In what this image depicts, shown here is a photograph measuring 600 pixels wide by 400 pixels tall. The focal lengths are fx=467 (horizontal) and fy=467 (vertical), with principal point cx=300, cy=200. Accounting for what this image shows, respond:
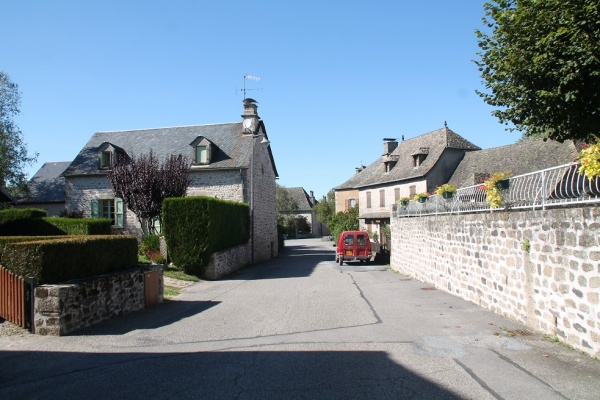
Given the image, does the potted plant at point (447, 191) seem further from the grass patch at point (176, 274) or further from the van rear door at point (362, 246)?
the van rear door at point (362, 246)

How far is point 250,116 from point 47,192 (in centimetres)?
1893

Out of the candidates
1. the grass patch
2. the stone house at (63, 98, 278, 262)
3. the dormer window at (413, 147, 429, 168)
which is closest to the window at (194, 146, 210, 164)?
the stone house at (63, 98, 278, 262)

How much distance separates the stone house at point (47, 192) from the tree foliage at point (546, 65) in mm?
32092

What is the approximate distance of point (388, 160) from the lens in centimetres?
4056

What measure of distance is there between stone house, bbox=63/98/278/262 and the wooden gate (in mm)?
17773

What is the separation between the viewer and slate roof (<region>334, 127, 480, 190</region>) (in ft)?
115

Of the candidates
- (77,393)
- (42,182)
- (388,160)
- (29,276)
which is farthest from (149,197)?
(388,160)

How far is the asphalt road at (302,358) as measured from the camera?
16.5ft

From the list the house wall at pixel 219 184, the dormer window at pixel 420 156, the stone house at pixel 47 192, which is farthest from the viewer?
the dormer window at pixel 420 156

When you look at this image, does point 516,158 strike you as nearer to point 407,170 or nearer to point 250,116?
point 407,170

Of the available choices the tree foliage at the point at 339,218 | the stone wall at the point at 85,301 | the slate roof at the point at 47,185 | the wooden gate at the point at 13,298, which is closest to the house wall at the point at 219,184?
the slate roof at the point at 47,185

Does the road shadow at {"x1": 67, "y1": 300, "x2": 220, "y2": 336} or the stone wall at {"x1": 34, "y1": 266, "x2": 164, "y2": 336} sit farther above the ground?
the stone wall at {"x1": 34, "y1": 266, "x2": 164, "y2": 336}

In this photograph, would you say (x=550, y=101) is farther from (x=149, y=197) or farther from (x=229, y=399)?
(x=149, y=197)

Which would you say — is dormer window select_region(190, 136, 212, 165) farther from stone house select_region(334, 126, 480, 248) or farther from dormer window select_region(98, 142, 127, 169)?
stone house select_region(334, 126, 480, 248)
